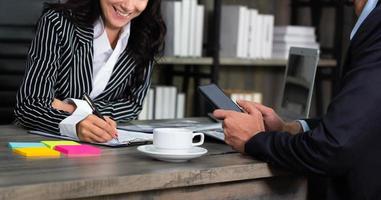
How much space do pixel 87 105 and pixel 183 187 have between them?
0.58 meters

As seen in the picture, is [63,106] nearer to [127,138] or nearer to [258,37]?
[127,138]

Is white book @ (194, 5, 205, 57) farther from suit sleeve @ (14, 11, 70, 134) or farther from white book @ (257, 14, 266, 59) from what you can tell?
suit sleeve @ (14, 11, 70, 134)

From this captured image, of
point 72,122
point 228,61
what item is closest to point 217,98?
point 72,122

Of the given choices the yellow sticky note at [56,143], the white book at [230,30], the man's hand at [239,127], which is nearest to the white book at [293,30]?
the white book at [230,30]

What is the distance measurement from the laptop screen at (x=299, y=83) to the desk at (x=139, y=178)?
0.65 m

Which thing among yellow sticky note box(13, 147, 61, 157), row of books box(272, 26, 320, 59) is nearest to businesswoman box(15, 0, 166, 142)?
yellow sticky note box(13, 147, 61, 157)

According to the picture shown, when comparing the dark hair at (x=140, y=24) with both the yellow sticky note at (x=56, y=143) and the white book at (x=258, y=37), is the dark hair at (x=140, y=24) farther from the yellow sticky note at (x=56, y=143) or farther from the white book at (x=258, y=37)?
the white book at (x=258, y=37)

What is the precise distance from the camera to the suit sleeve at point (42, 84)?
170 centimetres

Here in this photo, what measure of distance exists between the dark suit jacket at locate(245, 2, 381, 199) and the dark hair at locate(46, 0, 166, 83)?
2.69 ft

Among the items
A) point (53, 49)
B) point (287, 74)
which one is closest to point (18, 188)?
point (53, 49)

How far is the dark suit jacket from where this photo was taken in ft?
4.21

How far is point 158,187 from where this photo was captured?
1.22m

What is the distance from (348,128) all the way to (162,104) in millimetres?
2060

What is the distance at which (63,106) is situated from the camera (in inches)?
72.4
